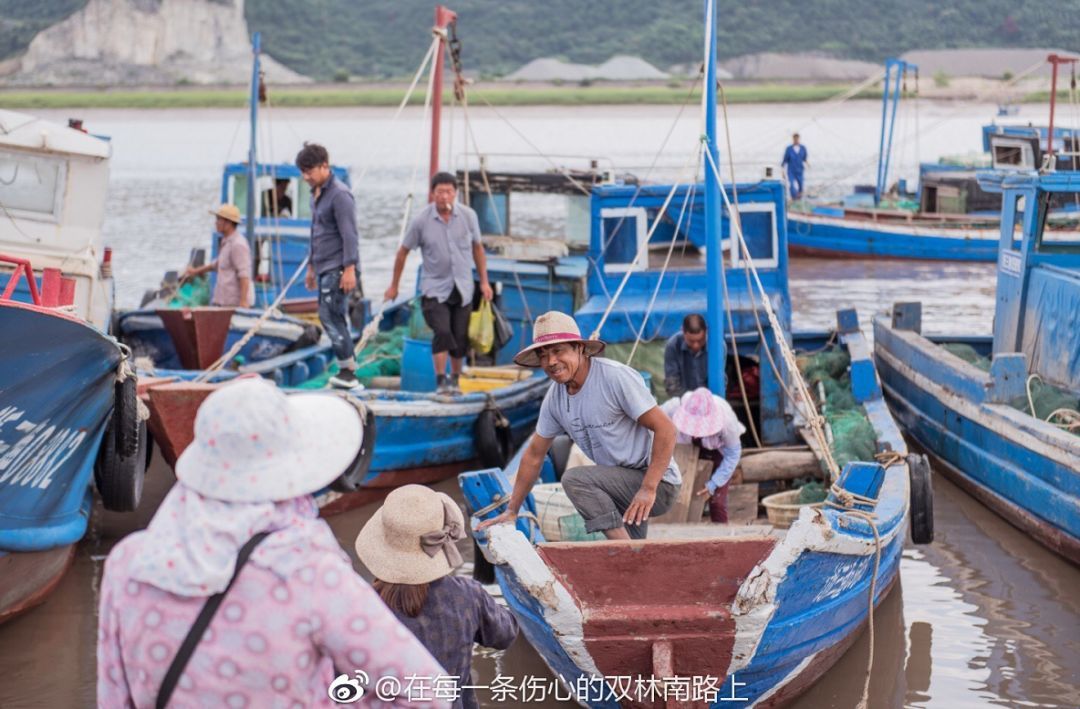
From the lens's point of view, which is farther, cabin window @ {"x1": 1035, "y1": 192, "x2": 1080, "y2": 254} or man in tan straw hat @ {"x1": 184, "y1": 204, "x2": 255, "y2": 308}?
man in tan straw hat @ {"x1": 184, "y1": 204, "x2": 255, "y2": 308}

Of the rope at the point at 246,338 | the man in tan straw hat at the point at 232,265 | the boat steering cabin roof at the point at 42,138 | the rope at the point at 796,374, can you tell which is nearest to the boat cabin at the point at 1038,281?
the rope at the point at 796,374

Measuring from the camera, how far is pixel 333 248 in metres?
9.75

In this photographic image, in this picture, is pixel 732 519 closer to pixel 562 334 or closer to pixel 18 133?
pixel 562 334

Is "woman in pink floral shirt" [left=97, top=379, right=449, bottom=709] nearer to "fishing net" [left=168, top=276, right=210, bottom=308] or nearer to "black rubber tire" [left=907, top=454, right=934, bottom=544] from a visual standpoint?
"black rubber tire" [left=907, top=454, right=934, bottom=544]

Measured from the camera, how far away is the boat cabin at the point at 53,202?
10.0m

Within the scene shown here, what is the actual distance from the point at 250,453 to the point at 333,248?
7.07m

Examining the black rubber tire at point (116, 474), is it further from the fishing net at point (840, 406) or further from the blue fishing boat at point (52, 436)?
the fishing net at point (840, 406)

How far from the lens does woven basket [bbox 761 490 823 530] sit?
7676 mm

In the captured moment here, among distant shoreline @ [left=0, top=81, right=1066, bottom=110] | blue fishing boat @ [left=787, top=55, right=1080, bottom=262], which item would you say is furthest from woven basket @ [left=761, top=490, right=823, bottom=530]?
distant shoreline @ [left=0, top=81, right=1066, bottom=110]

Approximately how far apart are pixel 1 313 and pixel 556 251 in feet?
22.3

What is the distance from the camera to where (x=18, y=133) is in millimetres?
9977

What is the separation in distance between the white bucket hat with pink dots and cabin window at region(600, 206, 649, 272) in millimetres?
7435

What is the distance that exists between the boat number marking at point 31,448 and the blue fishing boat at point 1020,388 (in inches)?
226

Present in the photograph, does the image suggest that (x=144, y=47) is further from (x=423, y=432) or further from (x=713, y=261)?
(x=713, y=261)
